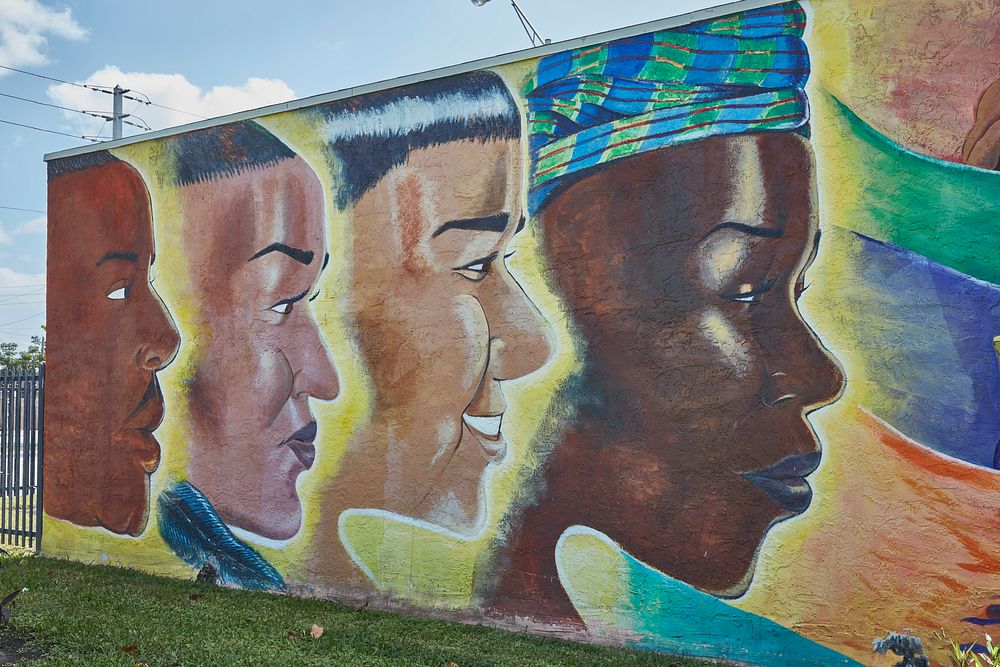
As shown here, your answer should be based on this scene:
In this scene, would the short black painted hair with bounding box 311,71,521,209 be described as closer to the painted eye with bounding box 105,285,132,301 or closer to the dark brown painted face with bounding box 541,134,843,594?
the dark brown painted face with bounding box 541,134,843,594

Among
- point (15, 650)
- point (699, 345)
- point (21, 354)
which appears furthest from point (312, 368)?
point (21, 354)

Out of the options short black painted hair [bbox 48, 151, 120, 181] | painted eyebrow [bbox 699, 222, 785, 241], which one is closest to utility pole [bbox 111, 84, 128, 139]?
short black painted hair [bbox 48, 151, 120, 181]

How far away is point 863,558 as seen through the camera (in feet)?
16.4

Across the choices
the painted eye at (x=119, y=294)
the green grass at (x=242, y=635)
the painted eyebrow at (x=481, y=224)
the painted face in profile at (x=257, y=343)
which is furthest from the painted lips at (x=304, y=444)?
the painted eye at (x=119, y=294)

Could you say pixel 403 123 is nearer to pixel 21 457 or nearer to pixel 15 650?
pixel 15 650

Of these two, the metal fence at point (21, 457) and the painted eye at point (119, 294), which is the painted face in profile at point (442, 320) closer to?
the painted eye at point (119, 294)

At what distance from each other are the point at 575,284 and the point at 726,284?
105 centimetres

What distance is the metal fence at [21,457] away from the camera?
8.89 m

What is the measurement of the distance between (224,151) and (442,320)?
285 centimetres

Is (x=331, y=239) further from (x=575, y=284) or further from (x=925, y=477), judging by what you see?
(x=925, y=477)

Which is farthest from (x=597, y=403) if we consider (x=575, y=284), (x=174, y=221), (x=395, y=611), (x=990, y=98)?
(x=174, y=221)

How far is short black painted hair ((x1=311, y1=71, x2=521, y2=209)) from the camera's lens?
6371 millimetres

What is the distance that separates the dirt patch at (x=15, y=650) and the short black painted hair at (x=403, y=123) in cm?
385

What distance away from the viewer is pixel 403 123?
6.74 meters
